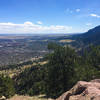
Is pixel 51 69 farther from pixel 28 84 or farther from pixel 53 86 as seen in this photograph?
pixel 28 84

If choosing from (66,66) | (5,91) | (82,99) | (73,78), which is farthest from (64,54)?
(5,91)

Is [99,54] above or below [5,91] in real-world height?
above

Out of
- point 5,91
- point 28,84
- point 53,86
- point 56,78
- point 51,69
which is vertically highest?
point 51,69

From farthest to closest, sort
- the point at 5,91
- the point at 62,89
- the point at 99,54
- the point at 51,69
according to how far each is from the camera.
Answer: the point at 99,54 → the point at 5,91 → the point at 51,69 → the point at 62,89

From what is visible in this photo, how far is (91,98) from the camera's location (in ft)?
38.7

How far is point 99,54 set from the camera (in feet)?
258

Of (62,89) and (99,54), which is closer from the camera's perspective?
(62,89)

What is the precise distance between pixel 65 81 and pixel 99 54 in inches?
2047

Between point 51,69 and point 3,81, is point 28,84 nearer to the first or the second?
point 3,81

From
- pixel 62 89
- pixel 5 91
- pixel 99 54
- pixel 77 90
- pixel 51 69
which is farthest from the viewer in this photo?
pixel 99 54

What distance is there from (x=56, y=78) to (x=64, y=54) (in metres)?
7.54

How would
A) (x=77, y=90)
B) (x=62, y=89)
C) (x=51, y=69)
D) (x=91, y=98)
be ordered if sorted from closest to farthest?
(x=91, y=98)
(x=77, y=90)
(x=62, y=89)
(x=51, y=69)

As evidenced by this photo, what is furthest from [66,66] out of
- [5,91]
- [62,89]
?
[5,91]

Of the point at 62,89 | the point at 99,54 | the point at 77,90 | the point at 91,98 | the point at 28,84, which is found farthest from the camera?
the point at 28,84
